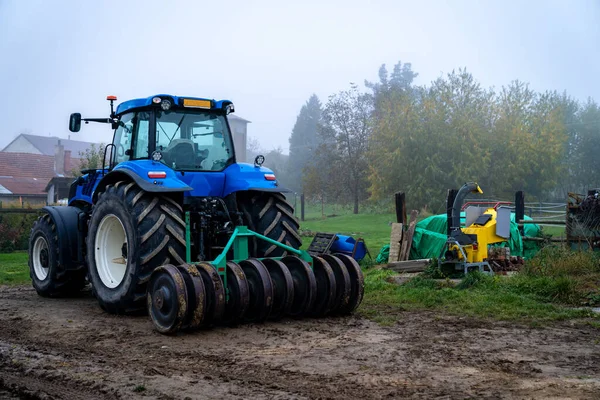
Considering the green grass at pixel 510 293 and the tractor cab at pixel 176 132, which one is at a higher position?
the tractor cab at pixel 176 132

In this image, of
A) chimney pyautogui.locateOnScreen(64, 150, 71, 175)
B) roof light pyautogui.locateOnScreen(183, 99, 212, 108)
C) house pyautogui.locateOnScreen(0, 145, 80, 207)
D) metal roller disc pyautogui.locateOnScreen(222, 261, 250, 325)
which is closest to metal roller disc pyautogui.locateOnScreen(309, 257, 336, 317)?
metal roller disc pyautogui.locateOnScreen(222, 261, 250, 325)

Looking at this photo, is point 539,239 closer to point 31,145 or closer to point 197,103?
point 197,103

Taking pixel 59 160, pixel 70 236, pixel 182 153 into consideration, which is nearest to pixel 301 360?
pixel 182 153

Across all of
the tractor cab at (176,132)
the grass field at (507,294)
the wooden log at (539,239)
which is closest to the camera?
the grass field at (507,294)

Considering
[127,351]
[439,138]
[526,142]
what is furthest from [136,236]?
[526,142]

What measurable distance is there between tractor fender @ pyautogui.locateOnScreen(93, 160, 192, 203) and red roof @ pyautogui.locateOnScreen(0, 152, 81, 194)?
132 ft

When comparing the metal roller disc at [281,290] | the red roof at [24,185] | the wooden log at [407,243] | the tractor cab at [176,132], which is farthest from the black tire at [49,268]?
the red roof at [24,185]

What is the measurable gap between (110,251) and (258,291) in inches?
97.4

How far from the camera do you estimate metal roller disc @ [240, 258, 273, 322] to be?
6902 millimetres

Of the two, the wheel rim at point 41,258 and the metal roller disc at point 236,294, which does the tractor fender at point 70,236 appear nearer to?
the wheel rim at point 41,258

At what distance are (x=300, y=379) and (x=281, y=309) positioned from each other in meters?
2.38

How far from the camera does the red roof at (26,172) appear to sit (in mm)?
46500

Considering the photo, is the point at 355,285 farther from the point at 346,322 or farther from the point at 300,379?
the point at 300,379

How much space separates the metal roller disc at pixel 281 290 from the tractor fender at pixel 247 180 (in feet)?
4.13
